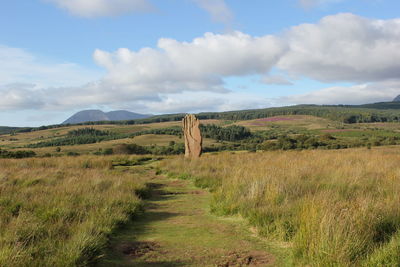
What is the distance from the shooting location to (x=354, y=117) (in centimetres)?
12988

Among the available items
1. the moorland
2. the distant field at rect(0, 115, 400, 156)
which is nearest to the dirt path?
the moorland

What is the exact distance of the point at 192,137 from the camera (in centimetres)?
2031

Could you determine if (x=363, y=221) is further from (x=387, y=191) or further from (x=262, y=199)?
(x=387, y=191)

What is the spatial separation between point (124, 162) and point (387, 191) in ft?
51.7

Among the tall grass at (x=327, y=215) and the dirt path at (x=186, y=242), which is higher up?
the tall grass at (x=327, y=215)

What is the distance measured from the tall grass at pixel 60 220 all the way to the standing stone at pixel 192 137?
10.6 metres

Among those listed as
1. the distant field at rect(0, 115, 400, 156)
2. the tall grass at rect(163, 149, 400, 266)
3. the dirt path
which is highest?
the tall grass at rect(163, 149, 400, 266)

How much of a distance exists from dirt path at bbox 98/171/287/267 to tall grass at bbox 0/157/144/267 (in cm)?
32

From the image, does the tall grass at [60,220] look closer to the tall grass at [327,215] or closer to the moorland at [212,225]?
the moorland at [212,225]

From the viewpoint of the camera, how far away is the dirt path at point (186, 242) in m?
4.24

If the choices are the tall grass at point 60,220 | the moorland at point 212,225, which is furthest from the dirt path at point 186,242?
the tall grass at point 60,220

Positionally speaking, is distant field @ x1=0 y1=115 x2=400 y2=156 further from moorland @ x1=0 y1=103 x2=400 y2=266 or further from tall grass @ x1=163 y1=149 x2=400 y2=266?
moorland @ x1=0 y1=103 x2=400 y2=266

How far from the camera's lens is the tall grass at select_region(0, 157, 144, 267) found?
3.73 m

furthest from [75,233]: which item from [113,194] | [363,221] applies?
[363,221]
